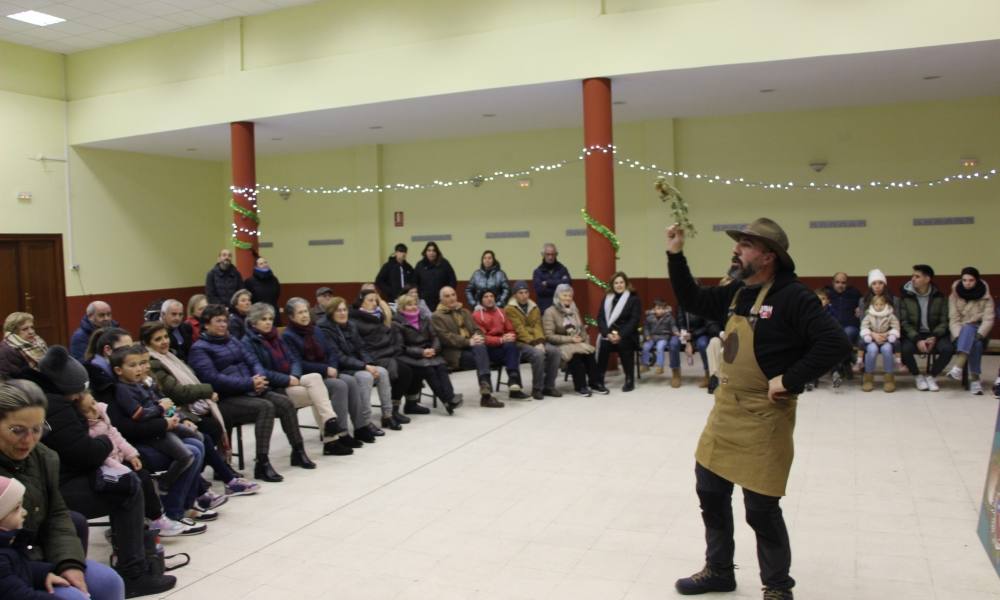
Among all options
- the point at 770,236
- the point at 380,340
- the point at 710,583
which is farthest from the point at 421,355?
the point at 770,236

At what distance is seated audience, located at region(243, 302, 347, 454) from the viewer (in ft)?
18.4

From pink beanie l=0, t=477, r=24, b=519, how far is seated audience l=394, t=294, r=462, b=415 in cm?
448

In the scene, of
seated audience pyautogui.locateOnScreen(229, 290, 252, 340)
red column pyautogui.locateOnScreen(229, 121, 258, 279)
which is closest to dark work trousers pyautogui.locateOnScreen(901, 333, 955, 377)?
seated audience pyautogui.locateOnScreen(229, 290, 252, 340)

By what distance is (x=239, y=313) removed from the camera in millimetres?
6660

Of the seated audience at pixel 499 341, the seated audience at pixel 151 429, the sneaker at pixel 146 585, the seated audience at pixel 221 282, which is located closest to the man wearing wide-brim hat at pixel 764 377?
the sneaker at pixel 146 585

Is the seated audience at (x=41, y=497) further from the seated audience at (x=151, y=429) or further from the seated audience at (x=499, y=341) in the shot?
the seated audience at (x=499, y=341)

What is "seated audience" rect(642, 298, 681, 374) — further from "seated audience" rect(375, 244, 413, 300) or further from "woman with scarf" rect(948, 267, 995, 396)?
"seated audience" rect(375, 244, 413, 300)

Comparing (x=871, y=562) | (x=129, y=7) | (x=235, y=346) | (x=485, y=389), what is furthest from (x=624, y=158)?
(x=871, y=562)

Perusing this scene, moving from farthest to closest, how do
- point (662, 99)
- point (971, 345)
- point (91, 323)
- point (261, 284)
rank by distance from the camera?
1. point (261, 284)
2. point (662, 99)
3. point (971, 345)
4. point (91, 323)

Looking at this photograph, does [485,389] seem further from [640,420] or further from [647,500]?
[647,500]

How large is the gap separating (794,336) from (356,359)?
410 centimetres

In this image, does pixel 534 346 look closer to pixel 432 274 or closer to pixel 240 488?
pixel 432 274

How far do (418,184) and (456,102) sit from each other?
11.1 ft

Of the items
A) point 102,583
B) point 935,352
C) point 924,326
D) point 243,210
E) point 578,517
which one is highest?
point 243,210
